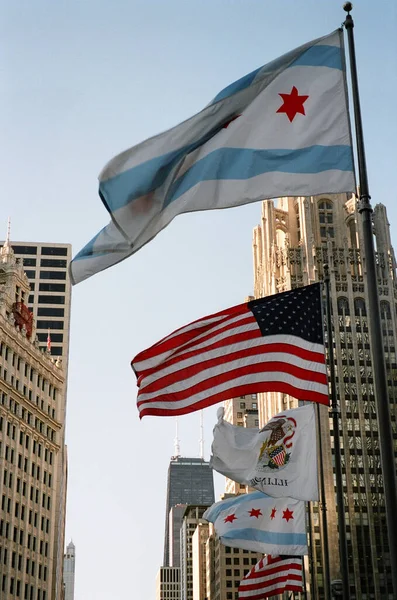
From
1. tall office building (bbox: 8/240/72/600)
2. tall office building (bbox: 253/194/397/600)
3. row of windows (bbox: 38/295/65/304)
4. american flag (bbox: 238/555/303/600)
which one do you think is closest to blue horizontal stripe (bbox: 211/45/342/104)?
american flag (bbox: 238/555/303/600)

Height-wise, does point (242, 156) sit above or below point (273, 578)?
above

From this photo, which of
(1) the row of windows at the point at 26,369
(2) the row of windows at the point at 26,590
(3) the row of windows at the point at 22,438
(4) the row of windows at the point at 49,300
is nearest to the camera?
A: (2) the row of windows at the point at 26,590

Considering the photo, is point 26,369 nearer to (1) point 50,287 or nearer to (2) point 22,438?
(2) point 22,438

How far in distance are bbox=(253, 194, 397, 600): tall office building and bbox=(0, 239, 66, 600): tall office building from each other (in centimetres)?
3009

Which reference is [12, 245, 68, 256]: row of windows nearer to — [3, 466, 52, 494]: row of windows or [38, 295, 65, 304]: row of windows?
[38, 295, 65, 304]: row of windows

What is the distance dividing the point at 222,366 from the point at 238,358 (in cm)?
48

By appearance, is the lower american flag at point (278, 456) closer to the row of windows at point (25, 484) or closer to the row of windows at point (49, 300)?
the row of windows at point (25, 484)

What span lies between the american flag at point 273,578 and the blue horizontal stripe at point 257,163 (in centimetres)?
2031

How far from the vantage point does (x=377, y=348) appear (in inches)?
611

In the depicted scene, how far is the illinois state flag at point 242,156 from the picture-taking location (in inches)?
666

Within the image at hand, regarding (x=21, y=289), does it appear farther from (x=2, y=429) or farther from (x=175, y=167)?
(x=175, y=167)

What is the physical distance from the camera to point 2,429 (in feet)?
319

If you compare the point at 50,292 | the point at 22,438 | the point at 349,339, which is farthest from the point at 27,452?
the point at 349,339

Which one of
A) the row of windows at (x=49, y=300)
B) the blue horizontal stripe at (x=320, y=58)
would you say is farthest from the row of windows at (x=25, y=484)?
the blue horizontal stripe at (x=320, y=58)
